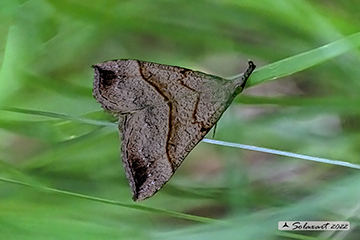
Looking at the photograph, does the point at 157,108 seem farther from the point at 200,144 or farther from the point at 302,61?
the point at 302,61

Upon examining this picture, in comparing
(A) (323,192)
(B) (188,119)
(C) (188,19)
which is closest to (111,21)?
(C) (188,19)

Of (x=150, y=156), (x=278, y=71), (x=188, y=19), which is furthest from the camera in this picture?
(x=188, y=19)

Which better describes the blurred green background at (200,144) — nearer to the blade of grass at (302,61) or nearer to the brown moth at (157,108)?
the blade of grass at (302,61)

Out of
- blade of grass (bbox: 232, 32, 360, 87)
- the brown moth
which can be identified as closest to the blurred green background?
blade of grass (bbox: 232, 32, 360, 87)

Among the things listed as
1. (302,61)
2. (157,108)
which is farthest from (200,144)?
(302,61)

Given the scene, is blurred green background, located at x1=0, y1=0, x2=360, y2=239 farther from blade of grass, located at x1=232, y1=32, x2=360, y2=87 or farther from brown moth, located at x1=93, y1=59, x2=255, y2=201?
brown moth, located at x1=93, y1=59, x2=255, y2=201

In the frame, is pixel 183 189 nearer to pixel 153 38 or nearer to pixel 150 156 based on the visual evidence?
pixel 150 156

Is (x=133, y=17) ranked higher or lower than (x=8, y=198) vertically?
higher

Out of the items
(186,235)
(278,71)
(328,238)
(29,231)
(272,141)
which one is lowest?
(29,231)
